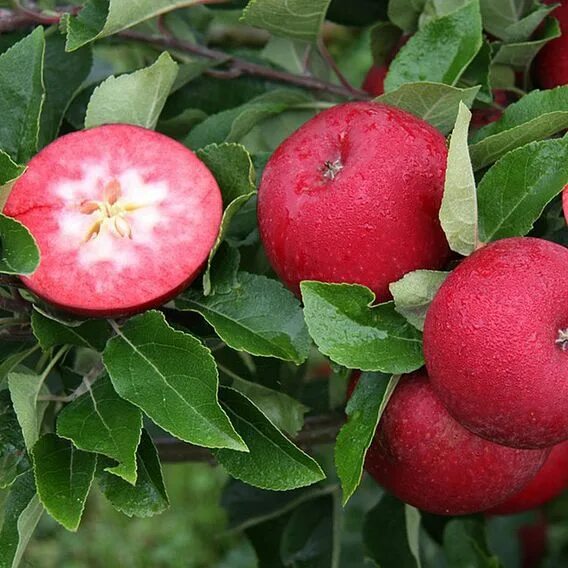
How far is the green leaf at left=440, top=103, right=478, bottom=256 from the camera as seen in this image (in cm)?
73

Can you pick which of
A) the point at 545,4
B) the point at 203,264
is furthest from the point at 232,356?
the point at 545,4

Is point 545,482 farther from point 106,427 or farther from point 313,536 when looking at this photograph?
point 106,427

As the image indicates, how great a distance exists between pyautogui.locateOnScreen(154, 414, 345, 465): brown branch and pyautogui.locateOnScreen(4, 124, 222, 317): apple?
318 millimetres

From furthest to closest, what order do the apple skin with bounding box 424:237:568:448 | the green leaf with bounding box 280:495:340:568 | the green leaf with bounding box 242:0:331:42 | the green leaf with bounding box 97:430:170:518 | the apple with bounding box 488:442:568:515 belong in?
the green leaf with bounding box 280:495:340:568 < the apple with bounding box 488:442:568:515 < the green leaf with bounding box 242:0:331:42 < the green leaf with bounding box 97:430:170:518 < the apple skin with bounding box 424:237:568:448

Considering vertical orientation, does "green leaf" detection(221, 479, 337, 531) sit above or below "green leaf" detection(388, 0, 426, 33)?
below

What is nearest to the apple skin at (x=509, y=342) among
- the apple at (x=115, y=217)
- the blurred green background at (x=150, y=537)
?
the apple at (x=115, y=217)

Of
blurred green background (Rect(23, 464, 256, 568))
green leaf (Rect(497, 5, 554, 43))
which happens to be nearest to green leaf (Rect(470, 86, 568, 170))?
green leaf (Rect(497, 5, 554, 43))

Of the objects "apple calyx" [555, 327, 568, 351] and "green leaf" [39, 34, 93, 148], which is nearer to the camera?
"apple calyx" [555, 327, 568, 351]

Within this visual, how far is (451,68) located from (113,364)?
0.37 m

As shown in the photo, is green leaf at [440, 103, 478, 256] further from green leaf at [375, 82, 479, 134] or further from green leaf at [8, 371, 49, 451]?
green leaf at [8, 371, 49, 451]

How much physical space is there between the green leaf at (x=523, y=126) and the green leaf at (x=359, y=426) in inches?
7.2

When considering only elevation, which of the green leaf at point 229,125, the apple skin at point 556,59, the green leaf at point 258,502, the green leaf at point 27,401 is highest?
the apple skin at point 556,59

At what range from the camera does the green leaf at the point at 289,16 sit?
936mm

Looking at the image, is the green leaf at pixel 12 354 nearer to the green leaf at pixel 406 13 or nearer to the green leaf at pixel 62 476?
the green leaf at pixel 62 476
